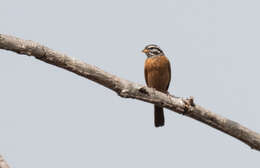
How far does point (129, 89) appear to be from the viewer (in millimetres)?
6312

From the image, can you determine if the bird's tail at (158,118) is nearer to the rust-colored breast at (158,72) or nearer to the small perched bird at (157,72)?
the small perched bird at (157,72)

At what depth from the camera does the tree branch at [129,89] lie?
5.81 meters

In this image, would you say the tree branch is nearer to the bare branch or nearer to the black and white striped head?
the bare branch

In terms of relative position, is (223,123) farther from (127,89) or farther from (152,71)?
(152,71)

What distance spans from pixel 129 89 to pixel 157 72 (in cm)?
442

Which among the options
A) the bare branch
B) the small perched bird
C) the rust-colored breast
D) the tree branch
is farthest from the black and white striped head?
the bare branch

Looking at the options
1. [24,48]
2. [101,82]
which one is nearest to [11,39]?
[24,48]

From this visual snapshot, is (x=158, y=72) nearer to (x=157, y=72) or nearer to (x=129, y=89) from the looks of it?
Answer: (x=157, y=72)

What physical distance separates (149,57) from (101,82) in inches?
199

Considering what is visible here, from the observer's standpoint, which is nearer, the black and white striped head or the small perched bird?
the small perched bird

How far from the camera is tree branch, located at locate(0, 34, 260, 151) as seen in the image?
19.1ft

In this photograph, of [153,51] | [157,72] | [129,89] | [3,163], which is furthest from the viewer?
[153,51]

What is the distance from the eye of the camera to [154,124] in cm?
1091

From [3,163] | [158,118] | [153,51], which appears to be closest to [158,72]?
[153,51]
